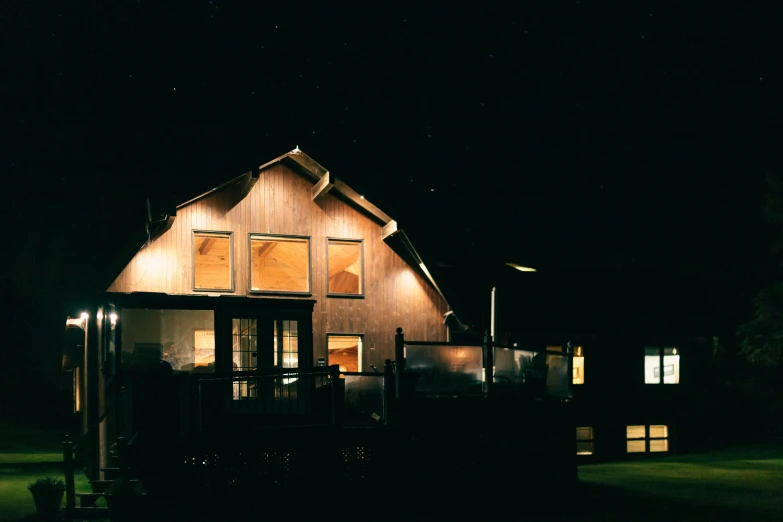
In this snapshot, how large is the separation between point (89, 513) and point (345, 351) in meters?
8.90

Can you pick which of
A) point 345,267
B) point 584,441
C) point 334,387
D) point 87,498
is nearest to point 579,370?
point 584,441

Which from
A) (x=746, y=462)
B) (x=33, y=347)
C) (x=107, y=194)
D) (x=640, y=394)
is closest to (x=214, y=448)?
(x=107, y=194)

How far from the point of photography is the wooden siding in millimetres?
20578

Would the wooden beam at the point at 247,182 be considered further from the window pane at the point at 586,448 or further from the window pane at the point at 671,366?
the window pane at the point at 671,366

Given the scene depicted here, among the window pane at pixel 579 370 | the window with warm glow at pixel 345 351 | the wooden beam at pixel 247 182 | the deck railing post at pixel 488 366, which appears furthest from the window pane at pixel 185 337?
the window pane at pixel 579 370

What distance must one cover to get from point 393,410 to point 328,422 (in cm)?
133

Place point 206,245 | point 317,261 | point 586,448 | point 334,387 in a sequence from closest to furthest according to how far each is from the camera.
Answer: point 334,387
point 206,245
point 317,261
point 586,448

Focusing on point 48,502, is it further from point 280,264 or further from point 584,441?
point 584,441

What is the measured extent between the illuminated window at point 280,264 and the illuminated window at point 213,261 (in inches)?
21.7

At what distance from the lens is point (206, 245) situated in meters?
21.3

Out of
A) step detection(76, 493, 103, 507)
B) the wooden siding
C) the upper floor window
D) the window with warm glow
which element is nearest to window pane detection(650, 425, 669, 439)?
the upper floor window

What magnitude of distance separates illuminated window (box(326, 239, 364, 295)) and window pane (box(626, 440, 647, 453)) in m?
18.1

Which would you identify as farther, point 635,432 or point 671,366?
point 671,366

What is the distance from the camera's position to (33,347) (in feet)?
152
